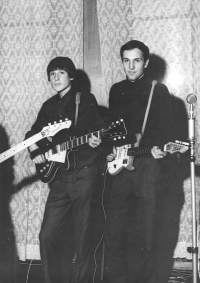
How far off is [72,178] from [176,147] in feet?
2.11

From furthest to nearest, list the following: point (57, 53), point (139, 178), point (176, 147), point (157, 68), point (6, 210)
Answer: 1. point (6, 210)
2. point (57, 53)
3. point (157, 68)
4. point (139, 178)
5. point (176, 147)

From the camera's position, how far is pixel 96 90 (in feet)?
8.75

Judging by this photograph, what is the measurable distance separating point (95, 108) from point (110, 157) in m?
0.32

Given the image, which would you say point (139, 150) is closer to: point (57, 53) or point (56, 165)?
point (56, 165)

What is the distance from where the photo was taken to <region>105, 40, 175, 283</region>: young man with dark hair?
2.24m

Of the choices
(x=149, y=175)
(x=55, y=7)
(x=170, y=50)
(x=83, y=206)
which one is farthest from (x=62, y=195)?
(x=55, y=7)

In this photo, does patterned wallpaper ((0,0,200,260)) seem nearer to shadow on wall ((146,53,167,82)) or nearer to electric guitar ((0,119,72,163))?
shadow on wall ((146,53,167,82))

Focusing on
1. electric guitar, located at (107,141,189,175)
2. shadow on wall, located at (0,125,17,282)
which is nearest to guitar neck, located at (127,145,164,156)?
electric guitar, located at (107,141,189,175)

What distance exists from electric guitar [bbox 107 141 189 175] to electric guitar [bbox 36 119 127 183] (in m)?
0.10

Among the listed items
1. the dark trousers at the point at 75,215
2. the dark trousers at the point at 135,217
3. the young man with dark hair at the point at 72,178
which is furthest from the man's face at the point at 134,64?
the dark trousers at the point at 75,215

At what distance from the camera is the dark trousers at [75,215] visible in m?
2.29

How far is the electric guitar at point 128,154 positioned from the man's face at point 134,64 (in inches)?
16.9

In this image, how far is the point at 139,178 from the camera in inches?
88.6

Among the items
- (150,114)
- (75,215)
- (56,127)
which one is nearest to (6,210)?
(75,215)
